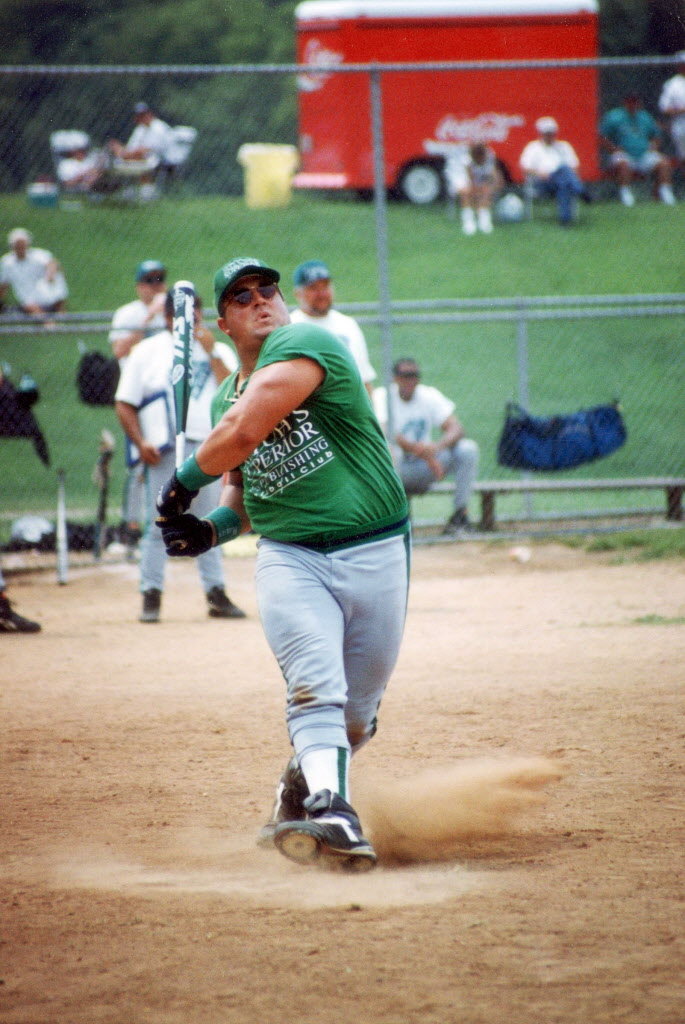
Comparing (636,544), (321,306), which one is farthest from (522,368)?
(321,306)

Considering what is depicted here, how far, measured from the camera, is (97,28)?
30578mm

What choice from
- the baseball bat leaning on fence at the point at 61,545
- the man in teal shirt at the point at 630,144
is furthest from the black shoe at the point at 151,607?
the man in teal shirt at the point at 630,144

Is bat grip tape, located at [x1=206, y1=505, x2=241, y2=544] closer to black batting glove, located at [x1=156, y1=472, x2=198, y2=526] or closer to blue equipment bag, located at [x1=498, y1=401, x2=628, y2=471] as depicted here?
black batting glove, located at [x1=156, y1=472, x2=198, y2=526]

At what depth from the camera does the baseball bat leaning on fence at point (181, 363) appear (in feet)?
→ 16.5

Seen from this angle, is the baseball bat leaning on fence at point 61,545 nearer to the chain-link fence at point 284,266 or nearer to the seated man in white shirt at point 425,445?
the chain-link fence at point 284,266

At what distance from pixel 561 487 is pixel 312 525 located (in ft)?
24.3

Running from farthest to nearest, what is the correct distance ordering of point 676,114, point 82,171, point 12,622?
point 82,171 < point 676,114 < point 12,622

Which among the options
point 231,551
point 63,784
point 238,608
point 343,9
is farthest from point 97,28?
point 63,784

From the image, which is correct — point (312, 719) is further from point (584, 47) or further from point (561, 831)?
point (584, 47)

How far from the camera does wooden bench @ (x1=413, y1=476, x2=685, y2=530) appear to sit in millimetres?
11492

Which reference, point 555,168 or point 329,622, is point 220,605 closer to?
point 329,622

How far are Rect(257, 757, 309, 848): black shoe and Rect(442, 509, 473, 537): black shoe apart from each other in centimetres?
698

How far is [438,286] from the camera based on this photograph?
780 inches

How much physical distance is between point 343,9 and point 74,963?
766 inches
